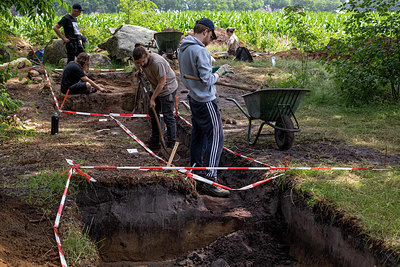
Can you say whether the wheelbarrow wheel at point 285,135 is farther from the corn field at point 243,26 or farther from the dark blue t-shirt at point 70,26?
the corn field at point 243,26

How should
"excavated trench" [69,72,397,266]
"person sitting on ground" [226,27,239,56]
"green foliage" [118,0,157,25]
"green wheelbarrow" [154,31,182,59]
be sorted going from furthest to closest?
"green foliage" [118,0,157,25]
"person sitting on ground" [226,27,239,56]
"green wheelbarrow" [154,31,182,59]
"excavated trench" [69,72,397,266]

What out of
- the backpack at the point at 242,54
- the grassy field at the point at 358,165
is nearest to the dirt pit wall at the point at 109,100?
the grassy field at the point at 358,165

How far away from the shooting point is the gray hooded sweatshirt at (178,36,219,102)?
16.0 feet

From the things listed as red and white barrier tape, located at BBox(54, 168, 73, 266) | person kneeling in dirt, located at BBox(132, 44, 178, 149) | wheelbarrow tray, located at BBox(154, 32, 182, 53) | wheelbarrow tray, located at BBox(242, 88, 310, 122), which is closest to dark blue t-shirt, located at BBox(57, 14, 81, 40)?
wheelbarrow tray, located at BBox(154, 32, 182, 53)

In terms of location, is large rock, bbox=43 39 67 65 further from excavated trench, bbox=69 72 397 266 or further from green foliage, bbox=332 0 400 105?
excavated trench, bbox=69 72 397 266

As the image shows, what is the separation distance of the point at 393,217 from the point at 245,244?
65.2 inches

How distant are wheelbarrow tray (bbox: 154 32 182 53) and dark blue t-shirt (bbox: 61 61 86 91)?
15.6 feet

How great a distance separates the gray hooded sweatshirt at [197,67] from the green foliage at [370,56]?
5.71 metres

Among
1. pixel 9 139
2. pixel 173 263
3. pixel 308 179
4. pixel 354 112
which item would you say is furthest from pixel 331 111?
pixel 9 139

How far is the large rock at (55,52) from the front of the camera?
568 inches

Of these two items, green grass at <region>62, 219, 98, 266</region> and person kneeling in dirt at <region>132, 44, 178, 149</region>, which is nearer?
green grass at <region>62, 219, 98, 266</region>

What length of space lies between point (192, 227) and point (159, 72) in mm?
2654

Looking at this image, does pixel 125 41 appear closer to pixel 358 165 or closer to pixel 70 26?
pixel 70 26

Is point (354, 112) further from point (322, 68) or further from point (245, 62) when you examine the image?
point (245, 62)
